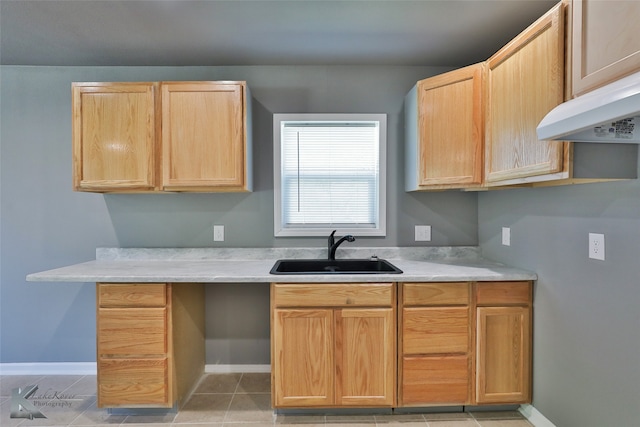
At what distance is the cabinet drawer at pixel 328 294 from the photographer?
1826mm

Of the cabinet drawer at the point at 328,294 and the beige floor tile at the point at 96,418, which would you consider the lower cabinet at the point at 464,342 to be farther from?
the beige floor tile at the point at 96,418

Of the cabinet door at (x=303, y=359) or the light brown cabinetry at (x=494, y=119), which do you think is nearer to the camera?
the light brown cabinetry at (x=494, y=119)

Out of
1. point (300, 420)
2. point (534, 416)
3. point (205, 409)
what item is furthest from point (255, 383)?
point (534, 416)

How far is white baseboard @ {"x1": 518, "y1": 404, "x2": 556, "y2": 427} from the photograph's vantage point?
176 cm

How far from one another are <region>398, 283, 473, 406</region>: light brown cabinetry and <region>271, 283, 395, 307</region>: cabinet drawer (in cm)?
12

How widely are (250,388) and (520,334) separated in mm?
1805

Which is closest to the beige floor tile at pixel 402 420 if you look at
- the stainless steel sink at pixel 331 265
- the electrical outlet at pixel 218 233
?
the stainless steel sink at pixel 331 265

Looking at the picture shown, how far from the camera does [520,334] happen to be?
6.06 feet

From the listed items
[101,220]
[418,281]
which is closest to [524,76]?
[418,281]

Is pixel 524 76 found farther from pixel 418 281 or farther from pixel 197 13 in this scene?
pixel 197 13

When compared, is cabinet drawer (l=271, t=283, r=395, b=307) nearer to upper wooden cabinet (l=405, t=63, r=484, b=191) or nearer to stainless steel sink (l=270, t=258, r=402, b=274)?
stainless steel sink (l=270, t=258, r=402, b=274)

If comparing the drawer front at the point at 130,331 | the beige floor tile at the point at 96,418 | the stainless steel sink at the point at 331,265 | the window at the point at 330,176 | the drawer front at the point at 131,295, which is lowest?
the beige floor tile at the point at 96,418

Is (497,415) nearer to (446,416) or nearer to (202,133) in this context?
(446,416)

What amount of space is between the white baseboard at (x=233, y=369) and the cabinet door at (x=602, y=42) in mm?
2556
